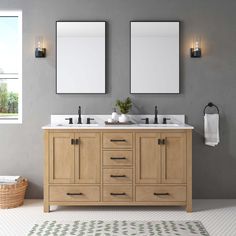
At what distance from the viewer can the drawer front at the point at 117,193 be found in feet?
15.0

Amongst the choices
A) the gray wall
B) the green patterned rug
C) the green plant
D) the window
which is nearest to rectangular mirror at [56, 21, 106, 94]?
the gray wall

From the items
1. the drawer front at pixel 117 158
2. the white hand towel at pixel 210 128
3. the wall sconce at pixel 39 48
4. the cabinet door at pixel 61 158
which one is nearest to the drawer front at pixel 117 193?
the drawer front at pixel 117 158

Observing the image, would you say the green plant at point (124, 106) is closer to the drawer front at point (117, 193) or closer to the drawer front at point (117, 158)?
the drawer front at point (117, 158)

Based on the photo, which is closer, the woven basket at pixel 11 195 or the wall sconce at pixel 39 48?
the woven basket at pixel 11 195

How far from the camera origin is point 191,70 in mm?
5160

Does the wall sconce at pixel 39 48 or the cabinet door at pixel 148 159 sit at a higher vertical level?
the wall sconce at pixel 39 48

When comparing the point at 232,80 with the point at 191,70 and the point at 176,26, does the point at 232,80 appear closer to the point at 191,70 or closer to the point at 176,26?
the point at 191,70

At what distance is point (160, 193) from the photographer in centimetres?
459

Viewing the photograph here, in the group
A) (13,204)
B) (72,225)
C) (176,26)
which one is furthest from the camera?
(176,26)

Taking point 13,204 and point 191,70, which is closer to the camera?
point 13,204

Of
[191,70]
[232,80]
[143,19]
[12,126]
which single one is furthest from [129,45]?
[12,126]

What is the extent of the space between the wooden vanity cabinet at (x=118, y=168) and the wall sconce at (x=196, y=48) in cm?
105

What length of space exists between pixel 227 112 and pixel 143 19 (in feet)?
5.01

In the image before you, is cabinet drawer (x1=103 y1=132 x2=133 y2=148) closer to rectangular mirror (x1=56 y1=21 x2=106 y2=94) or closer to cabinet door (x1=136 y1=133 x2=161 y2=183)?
cabinet door (x1=136 y1=133 x2=161 y2=183)
